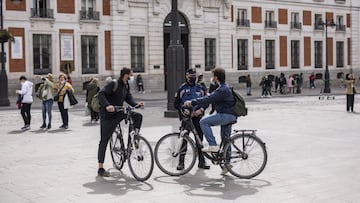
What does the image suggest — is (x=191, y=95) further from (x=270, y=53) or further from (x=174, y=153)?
(x=270, y=53)

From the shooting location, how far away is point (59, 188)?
25.2 ft

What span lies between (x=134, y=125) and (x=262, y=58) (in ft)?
127

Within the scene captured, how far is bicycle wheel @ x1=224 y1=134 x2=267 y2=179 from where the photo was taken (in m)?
8.14

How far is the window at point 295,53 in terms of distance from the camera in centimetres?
4869

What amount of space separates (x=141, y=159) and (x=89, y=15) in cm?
2933

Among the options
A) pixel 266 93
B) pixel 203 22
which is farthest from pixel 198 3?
pixel 266 93

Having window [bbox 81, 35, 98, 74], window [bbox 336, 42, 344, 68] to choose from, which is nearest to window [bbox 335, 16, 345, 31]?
window [bbox 336, 42, 344, 68]

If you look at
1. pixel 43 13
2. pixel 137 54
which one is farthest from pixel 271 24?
pixel 43 13

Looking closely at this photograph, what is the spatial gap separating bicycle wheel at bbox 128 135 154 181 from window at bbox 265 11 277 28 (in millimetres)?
39758

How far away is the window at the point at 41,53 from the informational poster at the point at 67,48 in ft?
2.77

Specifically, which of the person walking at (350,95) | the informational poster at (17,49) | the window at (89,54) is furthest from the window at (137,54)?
the person walking at (350,95)

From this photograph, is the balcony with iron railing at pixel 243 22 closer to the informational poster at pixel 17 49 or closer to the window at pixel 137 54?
the window at pixel 137 54

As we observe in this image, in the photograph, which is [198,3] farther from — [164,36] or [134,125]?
[134,125]

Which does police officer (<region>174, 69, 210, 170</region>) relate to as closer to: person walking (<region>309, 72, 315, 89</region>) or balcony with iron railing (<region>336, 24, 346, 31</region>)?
person walking (<region>309, 72, 315, 89</region>)
